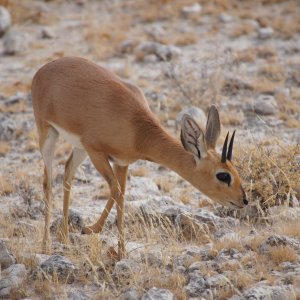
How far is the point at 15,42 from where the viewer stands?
14.8 m

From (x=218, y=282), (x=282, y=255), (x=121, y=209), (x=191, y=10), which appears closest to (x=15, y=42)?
(x=191, y=10)

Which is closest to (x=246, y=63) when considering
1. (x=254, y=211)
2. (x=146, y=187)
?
(x=146, y=187)

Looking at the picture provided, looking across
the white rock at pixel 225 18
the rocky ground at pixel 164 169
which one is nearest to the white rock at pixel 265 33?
the rocky ground at pixel 164 169

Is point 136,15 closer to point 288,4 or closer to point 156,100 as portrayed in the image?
point 288,4

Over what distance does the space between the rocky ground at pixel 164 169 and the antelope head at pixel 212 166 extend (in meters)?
0.54

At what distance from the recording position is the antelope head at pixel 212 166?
6.30 meters

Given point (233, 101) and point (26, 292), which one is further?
point (233, 101)

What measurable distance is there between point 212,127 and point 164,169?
3327 mm

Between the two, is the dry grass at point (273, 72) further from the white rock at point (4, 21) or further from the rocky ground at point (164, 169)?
the white rock at point (4, 21)

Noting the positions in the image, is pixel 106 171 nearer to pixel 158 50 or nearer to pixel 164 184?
pixel 164 184

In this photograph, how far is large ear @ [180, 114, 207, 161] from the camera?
20.4 ft

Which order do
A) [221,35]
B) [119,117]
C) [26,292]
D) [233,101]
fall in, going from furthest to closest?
1. [221,35]
2. [233,101]
3. [119,117]
4. [26,292]

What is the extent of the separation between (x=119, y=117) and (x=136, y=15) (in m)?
10.9

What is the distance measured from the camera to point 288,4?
57.2 ft
